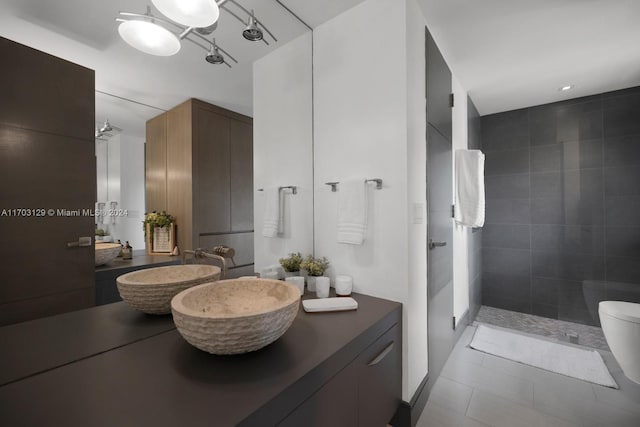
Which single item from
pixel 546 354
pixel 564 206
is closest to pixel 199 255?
pixel 546 354

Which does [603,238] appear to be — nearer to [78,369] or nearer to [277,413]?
[277,413]

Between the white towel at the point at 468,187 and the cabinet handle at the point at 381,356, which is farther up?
the white towel at the point at 468,187

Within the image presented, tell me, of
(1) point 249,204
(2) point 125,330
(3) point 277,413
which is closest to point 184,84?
(1) point 249,204

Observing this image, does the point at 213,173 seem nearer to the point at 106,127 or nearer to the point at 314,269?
the point at 106,127

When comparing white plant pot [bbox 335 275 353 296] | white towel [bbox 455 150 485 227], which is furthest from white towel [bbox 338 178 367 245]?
white towel [bbox 455 150 485 227]

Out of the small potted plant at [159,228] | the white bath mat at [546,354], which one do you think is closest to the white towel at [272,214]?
the small potted plant at [159,228]

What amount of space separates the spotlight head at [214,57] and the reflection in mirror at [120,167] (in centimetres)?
37

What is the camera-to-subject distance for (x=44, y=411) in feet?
1.93

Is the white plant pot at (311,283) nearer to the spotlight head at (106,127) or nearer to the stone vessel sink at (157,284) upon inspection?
the stone vessel sink at (157,284)

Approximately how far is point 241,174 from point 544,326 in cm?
350

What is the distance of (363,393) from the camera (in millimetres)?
1063

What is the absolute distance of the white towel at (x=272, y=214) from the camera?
4.80ft

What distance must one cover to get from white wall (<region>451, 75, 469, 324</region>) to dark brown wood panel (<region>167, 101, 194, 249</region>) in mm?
2189

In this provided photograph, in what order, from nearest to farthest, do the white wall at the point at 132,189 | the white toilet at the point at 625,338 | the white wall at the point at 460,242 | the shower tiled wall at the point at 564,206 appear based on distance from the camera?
the white wall at the point at 132,189 < the white toilet at the point at 625,338 < the white wall at the point at 460,242 < the shower tiled wall at the point at 564,206
